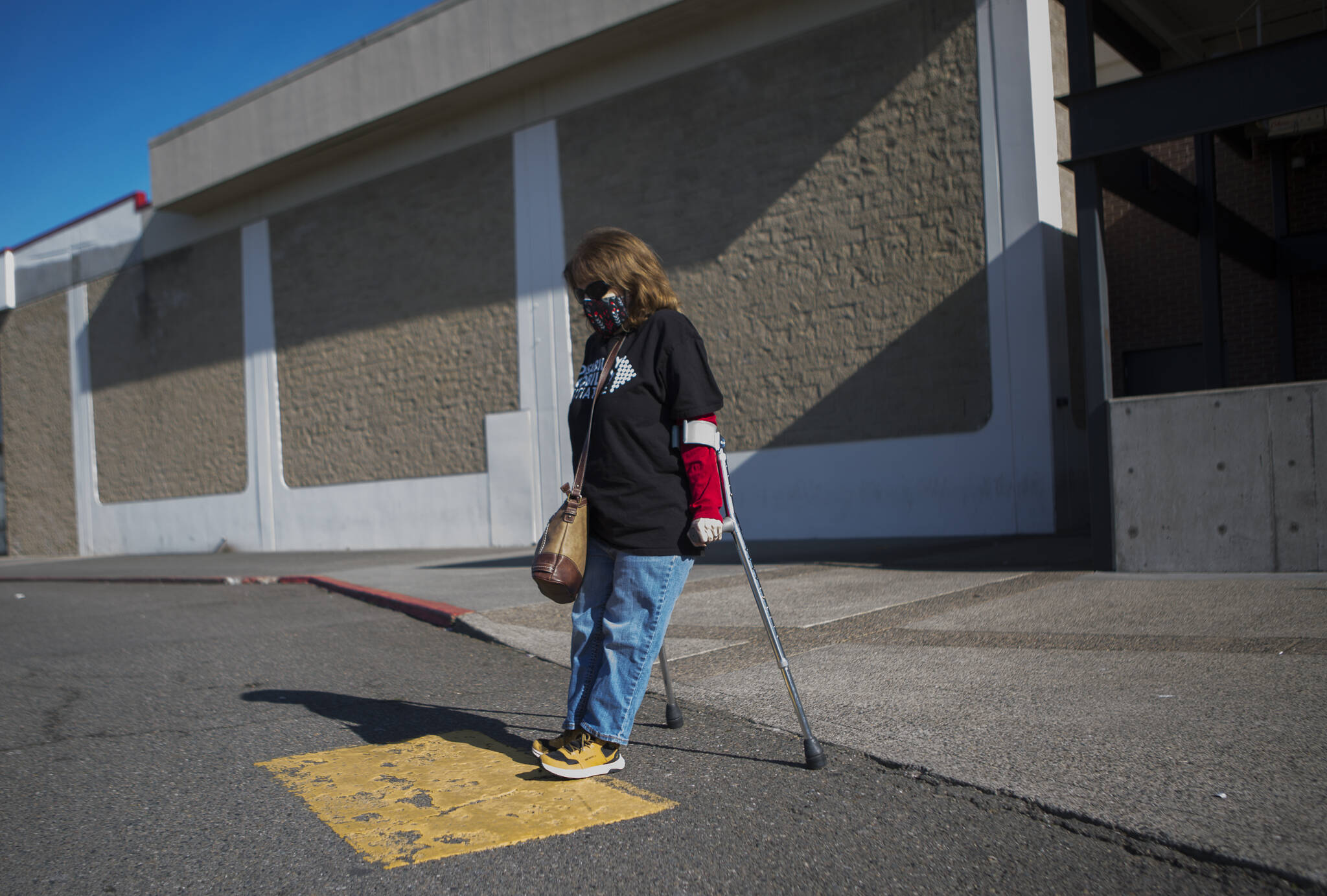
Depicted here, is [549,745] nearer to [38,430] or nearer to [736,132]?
[736,132]

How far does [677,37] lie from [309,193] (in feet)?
30.3

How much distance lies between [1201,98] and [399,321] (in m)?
14.5

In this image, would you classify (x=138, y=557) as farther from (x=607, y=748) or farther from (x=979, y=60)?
(x=607, y=748)

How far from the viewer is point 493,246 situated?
17.5m

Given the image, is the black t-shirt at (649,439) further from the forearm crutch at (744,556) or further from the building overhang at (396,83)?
the building overhang at (396,83)

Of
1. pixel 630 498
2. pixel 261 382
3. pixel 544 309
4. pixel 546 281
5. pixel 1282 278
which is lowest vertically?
pixel 630 498

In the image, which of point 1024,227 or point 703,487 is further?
point 1024,227

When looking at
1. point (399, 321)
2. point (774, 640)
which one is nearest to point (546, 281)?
point (399, 321)

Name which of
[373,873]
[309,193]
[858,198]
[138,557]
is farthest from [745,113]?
[138,557]

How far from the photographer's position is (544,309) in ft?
54.9

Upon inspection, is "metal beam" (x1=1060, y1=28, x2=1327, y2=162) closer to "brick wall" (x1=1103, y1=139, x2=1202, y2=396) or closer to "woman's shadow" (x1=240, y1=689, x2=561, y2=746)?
"woman's shadow" (x1=240, y1=689, x2=561, y2=746)

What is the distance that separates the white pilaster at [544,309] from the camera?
54.2ft

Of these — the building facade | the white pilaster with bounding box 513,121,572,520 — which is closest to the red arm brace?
the building facade

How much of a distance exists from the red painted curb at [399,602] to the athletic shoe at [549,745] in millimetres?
3963
